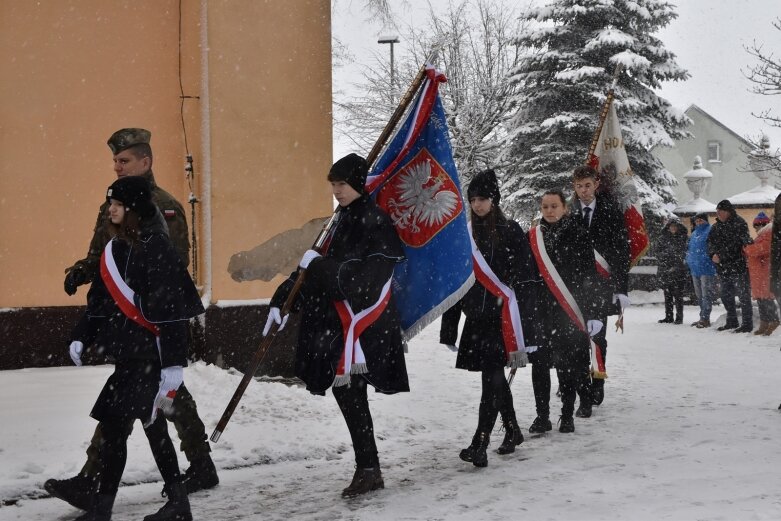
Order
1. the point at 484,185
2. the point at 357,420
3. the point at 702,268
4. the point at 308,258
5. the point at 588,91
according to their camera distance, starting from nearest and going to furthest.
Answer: the point at 308,258
the point at 357,420
the point at 484,185
the point at 702,268
the point at 588,91

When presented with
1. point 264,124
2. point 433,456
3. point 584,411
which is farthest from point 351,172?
point 264,124

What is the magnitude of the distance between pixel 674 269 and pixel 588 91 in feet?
30.1

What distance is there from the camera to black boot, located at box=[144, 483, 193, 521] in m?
4.30

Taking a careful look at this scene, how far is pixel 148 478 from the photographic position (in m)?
5.27

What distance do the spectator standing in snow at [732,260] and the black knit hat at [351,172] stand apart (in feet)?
33.5

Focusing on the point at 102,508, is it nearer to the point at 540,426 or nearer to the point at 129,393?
the point at 129,393

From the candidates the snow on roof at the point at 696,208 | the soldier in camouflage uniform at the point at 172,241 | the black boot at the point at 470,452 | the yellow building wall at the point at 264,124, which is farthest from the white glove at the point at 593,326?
the snow on roof at the point at 696,208

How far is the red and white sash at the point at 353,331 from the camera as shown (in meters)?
4.80

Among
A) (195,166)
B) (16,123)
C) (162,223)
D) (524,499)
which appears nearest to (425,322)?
(524,499)

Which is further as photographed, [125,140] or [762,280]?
[762,280]

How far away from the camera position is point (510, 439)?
5883mm

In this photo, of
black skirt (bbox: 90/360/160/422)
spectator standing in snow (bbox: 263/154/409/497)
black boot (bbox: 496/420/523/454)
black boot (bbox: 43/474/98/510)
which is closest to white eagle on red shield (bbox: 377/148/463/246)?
spectator standing in snow (bbox: 263/154/409/497)

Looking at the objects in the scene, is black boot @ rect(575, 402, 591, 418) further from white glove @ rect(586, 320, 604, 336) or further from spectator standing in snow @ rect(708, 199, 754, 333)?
spectator standing in snow @ rect(708, 199, 754, 333)

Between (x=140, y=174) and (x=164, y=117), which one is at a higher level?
(x=164, y=117)
